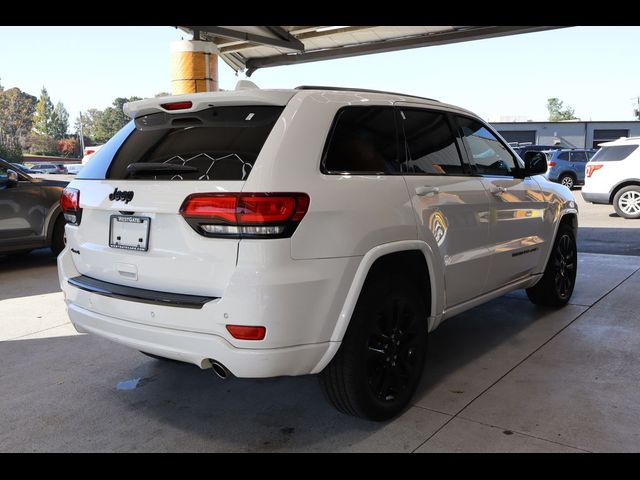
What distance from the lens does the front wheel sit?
206 inches

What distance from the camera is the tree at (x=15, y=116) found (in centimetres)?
7896

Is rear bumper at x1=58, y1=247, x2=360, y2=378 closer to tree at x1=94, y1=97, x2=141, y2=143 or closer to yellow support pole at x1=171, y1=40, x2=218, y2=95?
yellow support pole at x1=171, y1=40, x2=218, y2=95

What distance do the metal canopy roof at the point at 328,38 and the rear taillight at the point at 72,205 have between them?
9.81 m

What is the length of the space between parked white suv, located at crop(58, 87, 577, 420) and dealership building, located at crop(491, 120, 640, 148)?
1806 inches

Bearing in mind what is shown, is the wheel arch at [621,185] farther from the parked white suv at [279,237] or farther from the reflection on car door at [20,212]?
the reflection on car door at [20,212]

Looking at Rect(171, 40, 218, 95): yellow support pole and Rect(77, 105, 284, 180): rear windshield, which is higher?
Rect(171, 40, 218, 95): yellow support pole

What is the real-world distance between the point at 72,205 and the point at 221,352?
1451mm

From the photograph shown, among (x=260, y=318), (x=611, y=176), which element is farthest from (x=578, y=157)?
(x=260, y=318)

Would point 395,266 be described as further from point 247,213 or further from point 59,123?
point 59,123

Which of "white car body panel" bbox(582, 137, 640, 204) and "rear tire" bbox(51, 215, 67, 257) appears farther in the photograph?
"white car body panel" bbox(582, 137, 640, 204)

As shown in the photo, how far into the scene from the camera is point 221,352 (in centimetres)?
263

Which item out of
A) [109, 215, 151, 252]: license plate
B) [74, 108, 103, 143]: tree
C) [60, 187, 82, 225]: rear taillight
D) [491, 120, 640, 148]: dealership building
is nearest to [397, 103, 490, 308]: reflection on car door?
[109, 215, 151, 252]: license plate
